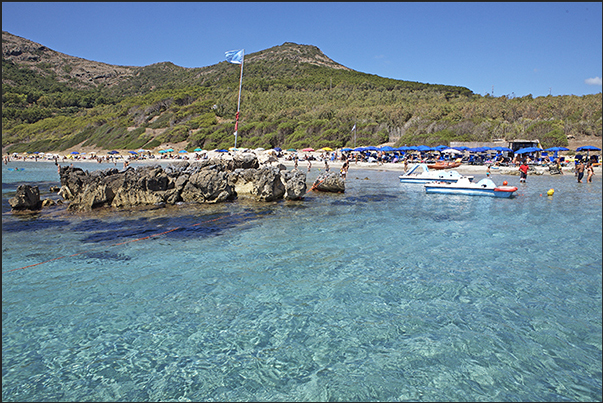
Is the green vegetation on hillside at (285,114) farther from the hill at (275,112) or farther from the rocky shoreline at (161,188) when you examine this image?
the rocky shoreline at (161,188)

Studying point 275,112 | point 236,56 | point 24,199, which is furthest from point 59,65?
point 24,199

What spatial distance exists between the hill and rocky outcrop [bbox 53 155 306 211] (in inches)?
1312

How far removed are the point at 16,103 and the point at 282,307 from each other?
121531mm

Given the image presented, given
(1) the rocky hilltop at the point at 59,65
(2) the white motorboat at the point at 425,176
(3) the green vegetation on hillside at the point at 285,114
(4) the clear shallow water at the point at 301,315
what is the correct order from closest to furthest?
(4) the clear shallow water at the point at 301,315
(2) the white motorboat at the point at 425,176
(3) the green vegetation on hillside at the point at 285,114
(1) the rocky hilltop at the point at 59,65

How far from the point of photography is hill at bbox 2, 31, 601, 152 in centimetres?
4431

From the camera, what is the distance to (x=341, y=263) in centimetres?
724

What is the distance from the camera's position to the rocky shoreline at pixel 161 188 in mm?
13188

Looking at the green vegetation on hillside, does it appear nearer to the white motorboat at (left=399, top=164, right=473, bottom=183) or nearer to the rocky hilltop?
the rocky hilltop

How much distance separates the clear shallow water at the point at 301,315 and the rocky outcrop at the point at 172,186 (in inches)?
140

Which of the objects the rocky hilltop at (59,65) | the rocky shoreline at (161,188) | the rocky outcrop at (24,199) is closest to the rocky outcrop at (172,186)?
the rocky shoreline at (161,188)

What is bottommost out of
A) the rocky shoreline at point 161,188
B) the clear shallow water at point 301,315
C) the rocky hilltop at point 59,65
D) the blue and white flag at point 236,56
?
the clear shallow water at point 301,315

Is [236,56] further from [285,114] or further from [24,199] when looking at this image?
[285,114]

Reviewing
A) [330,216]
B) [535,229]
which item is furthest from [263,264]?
[535,229]

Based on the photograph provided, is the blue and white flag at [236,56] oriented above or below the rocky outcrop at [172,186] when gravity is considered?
above
